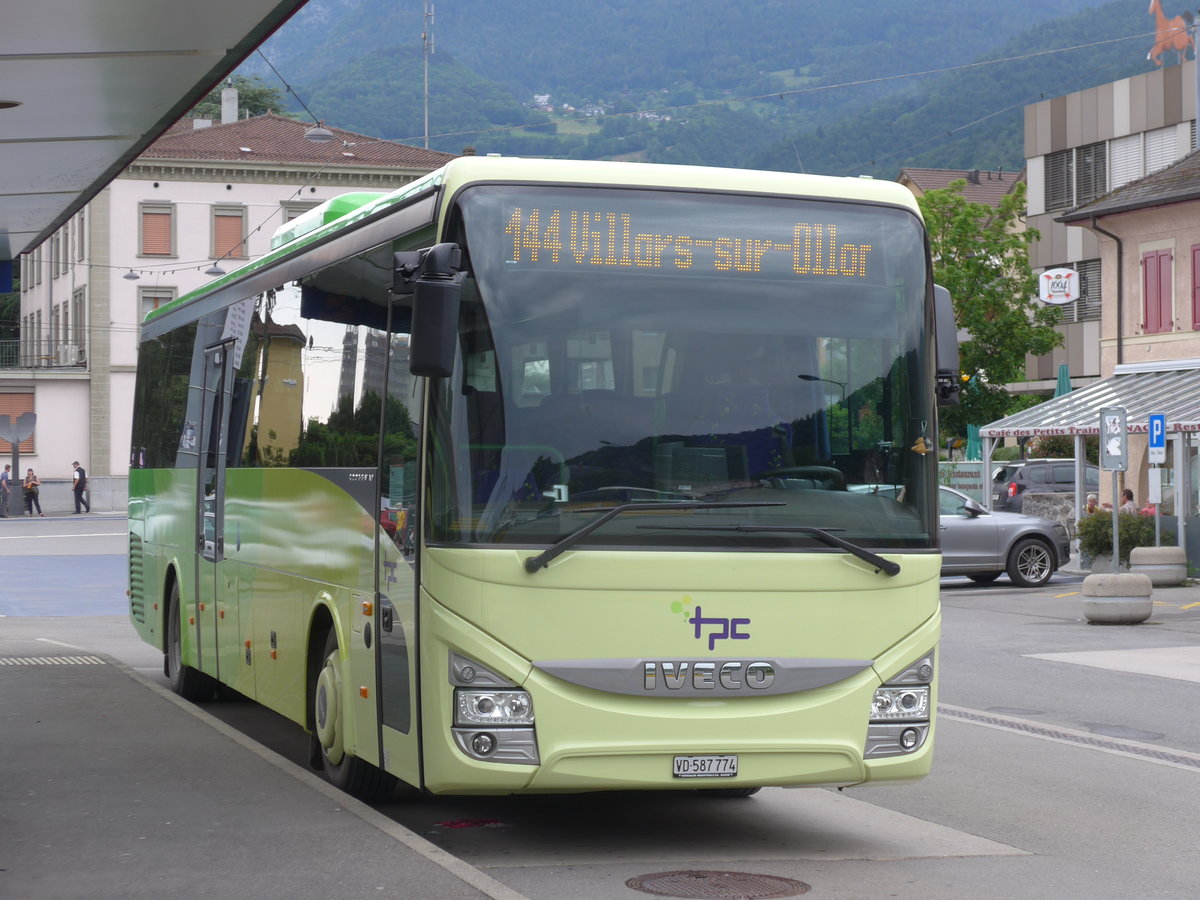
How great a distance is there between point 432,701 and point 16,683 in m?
7.85

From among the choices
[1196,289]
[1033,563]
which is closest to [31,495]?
[1196,289]

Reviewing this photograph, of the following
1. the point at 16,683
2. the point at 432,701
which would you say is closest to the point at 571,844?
the point at 432,701

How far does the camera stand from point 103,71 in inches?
383

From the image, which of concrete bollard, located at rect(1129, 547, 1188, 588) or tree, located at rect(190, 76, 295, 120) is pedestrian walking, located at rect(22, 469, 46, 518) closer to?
tree, located at rect(190, 76, 295, 120)

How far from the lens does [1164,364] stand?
1367 inches

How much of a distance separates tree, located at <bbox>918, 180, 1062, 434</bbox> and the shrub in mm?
17970

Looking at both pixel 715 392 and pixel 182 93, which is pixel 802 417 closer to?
pixel 715 392

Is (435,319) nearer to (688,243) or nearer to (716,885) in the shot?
(688,243)

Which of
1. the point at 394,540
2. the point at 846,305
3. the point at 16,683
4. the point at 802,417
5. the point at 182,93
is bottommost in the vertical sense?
the point at 16,683

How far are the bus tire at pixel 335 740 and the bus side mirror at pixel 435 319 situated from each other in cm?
239

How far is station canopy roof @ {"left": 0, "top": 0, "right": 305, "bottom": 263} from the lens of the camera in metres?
8.55

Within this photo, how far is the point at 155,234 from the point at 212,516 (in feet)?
198

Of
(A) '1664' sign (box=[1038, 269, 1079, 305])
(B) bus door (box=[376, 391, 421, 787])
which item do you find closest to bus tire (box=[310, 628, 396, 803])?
(B) bus door (box=[376, 391, 421, 787])

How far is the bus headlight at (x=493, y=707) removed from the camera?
24.5 feet
